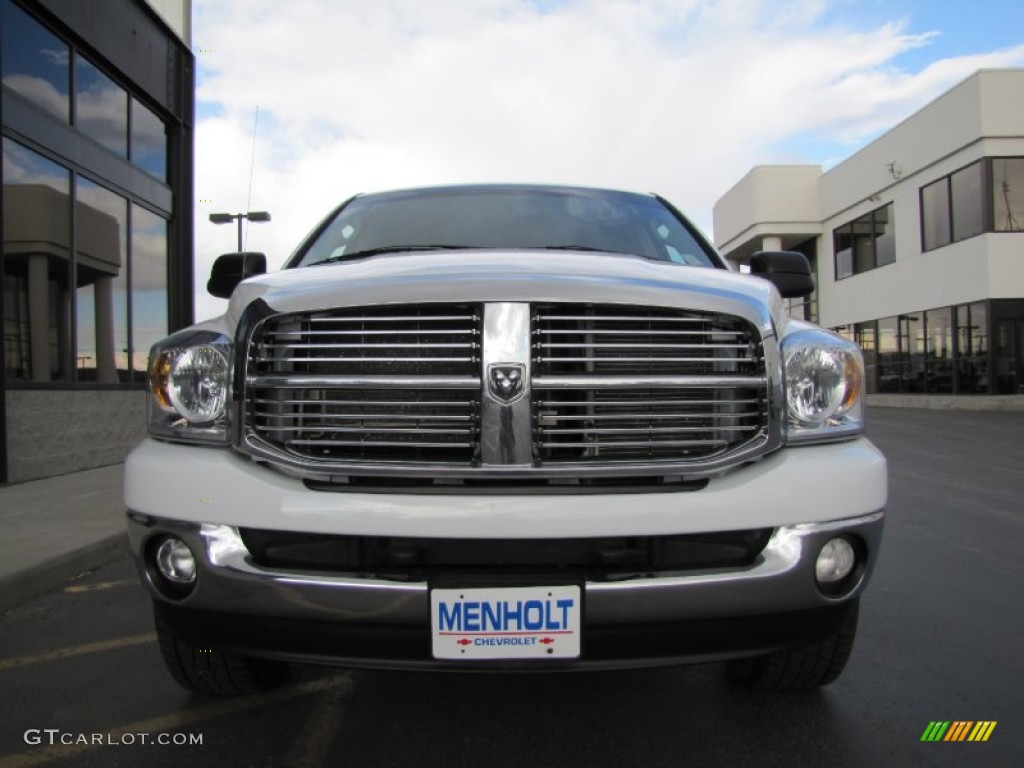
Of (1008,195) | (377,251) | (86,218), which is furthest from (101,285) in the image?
(1008,195)

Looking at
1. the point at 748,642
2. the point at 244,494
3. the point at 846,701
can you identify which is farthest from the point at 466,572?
the point at 846,701

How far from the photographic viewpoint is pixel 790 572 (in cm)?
191

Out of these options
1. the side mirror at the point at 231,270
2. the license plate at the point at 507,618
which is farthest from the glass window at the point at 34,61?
the license plate at the point at 507,618

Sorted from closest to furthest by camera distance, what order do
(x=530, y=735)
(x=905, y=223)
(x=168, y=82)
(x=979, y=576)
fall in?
(x=530, y=735)
(x=979, y=576)
(x=168, y=82)
(x=905, y=223)

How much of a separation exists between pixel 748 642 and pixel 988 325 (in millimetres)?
20991

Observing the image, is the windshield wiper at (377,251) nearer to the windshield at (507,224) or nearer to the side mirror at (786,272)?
the windshield at (507,224)

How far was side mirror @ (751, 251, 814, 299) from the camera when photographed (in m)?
3.16

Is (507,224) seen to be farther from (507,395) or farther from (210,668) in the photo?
(210,668)

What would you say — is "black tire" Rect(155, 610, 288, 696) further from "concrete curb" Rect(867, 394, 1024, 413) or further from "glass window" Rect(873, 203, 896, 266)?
"glass window" Rect(873, 203, 896, 266)

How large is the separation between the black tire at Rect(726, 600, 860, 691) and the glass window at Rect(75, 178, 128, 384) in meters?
8.22

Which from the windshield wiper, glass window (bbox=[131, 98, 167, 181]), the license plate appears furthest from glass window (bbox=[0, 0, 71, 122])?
the license plate

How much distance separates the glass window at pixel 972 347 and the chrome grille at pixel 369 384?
2121 centimetres

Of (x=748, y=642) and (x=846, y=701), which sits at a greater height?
(x=748, y=642)

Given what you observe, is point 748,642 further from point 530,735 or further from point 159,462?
point 159,462
